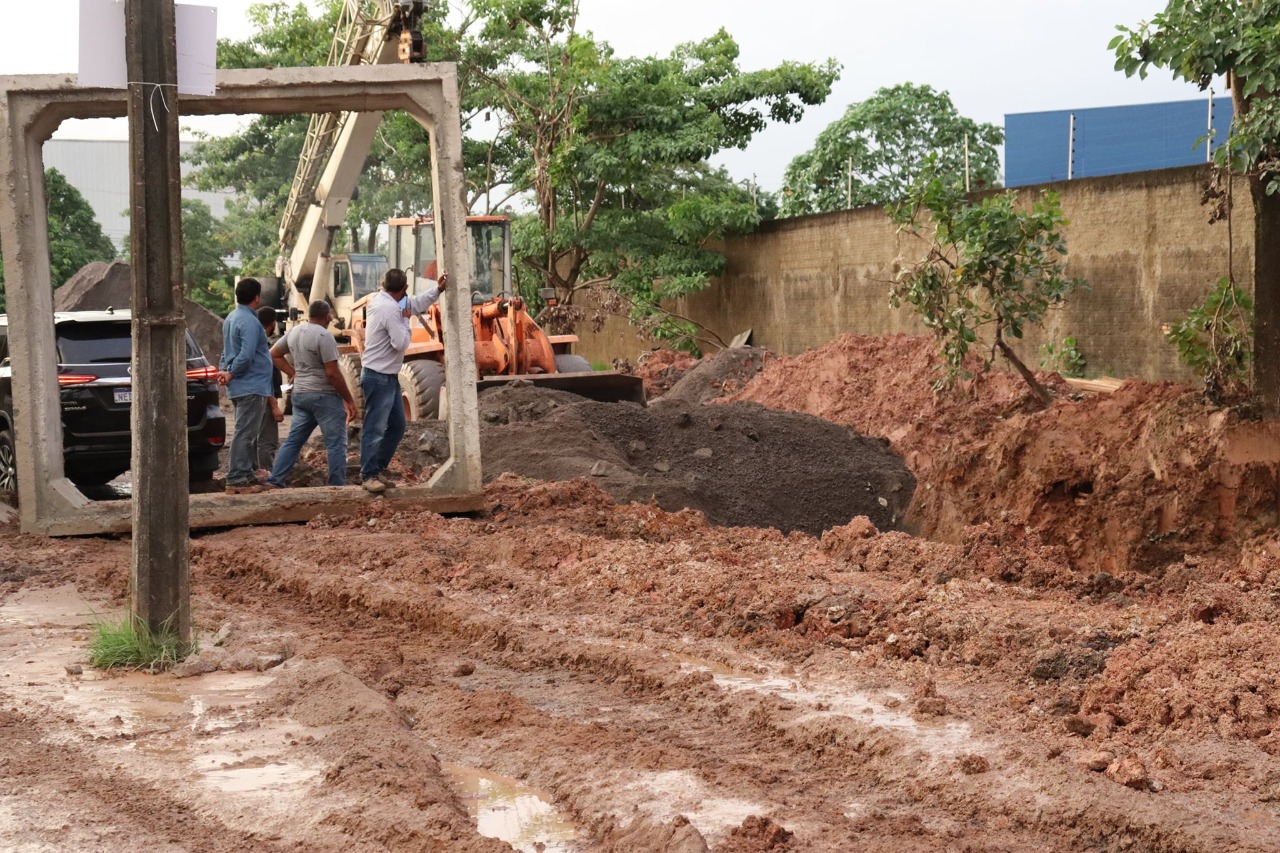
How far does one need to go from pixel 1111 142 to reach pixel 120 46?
2174 cm

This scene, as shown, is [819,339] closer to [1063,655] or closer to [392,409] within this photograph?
[392,409]

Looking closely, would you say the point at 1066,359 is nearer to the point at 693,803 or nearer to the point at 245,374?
the point at 245,374

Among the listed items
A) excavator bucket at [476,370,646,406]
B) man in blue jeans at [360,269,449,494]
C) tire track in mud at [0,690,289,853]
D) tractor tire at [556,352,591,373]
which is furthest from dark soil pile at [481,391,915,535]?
tire track in mud at [0,690,289,853]

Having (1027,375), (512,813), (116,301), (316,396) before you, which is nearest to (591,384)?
(1027,375)

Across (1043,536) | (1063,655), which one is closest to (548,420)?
(1043,536)

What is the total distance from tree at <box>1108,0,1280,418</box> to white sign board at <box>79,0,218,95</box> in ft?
21.0

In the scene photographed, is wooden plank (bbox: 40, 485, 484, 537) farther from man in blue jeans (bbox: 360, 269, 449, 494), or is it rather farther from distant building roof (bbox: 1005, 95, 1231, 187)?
distant building roof (bbox: 1005, 95, 1231, 187)

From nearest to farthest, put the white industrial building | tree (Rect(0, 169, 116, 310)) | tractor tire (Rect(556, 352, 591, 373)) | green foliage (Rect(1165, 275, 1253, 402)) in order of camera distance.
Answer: green foliage (Rect(1165, 275, 1253, 402)), tractor tire (Rect(556, 352, 591, 373)), tree (Rect(0, 169, 116, 310)), the white industrial building

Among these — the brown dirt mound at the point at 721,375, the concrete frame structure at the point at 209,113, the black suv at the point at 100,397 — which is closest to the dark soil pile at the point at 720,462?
the concrete frame structure at the point at 209,113

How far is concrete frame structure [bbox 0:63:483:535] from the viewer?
393 inches

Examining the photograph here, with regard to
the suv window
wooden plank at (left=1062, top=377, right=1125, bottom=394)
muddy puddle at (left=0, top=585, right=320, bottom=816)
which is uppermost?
the suv window

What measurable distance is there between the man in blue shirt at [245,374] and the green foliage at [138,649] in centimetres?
505

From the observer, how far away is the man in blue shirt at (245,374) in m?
12.1

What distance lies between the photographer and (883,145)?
31.7 m
